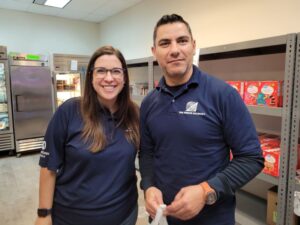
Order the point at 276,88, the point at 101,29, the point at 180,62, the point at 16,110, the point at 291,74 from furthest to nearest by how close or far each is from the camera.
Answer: the point at 101,29
the point at 16,110
the point at 276,88
the point at 291,74
the point at 180,62

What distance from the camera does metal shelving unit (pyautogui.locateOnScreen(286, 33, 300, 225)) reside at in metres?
1.52

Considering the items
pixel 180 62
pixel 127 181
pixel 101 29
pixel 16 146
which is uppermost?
pixel 101 29

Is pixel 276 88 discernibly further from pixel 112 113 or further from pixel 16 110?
pixel 16 110

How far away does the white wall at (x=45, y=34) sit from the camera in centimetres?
458

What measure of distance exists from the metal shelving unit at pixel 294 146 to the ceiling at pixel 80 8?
3.19 m

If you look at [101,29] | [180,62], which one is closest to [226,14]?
[180,62]

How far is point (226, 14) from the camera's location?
106 inches

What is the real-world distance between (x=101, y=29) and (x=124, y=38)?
1184 millimetres

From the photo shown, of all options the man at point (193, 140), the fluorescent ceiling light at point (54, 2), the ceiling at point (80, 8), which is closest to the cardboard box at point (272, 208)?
the man at point (193, 140)

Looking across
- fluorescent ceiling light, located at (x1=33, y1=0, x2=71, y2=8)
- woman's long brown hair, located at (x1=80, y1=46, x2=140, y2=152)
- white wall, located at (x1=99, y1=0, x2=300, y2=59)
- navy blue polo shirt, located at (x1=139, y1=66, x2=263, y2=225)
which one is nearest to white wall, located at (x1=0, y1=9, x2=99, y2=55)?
fluorescent ceiling light, located at (x1=33, y1=0, x2=71, y2=8)

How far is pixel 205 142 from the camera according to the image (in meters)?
1.00

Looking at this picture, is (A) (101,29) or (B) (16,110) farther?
(A) (101,29)

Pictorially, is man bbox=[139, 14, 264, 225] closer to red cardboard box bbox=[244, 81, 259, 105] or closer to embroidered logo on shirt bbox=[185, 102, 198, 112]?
embroidered logo on shirt bbox=[185, 102, 198, 112]

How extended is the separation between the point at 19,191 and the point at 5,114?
1988 millimetres
